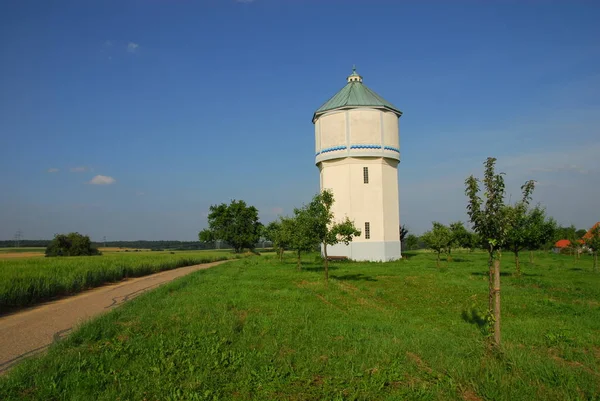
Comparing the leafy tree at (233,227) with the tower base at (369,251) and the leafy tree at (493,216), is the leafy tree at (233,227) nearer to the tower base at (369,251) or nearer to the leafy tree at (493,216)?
the tower base at (369,251)

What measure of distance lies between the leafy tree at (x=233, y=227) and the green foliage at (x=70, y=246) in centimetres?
1992

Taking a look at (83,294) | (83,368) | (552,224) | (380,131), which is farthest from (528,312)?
(380,131)

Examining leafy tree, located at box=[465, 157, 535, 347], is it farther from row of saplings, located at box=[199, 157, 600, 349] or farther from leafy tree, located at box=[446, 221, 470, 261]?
leafy tree, located at box=[446, 221, 470, 261]

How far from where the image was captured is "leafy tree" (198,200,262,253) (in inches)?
2894

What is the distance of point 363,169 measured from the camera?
1519 inches

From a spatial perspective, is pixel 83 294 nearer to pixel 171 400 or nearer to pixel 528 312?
pixel 171 400

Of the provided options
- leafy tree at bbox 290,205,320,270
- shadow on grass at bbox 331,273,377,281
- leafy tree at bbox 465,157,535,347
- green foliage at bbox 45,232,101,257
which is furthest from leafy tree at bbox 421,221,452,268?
green foliage at bbox 45,232,101,257

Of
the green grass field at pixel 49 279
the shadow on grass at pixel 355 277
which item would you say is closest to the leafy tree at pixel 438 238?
the shadow on grass at pixel 355 277

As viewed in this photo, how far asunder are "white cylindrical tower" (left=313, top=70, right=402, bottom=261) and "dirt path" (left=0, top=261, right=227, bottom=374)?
22455 millimetres

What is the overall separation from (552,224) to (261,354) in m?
23.5

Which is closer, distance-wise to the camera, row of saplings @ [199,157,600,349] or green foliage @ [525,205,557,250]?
row of saplings @ [199,157,600,349]

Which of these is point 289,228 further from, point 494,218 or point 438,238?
point 494,218

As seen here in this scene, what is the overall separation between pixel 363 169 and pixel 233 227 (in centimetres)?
3995

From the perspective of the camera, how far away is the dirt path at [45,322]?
9102mm
